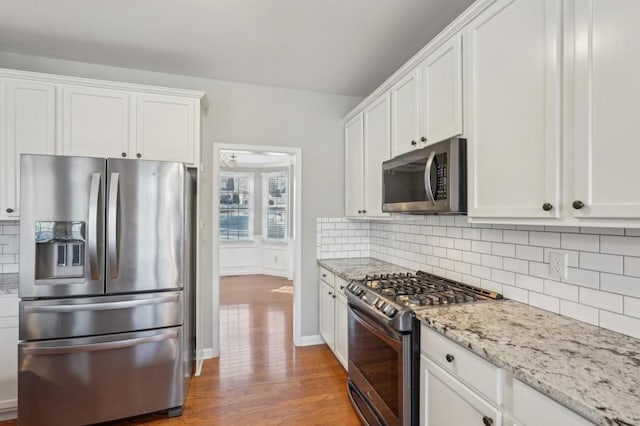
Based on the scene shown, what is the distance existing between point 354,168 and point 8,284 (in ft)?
9.58

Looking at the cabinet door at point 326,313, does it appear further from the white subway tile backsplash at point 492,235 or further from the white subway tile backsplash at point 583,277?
the white subway tile backsplash at point 583,277

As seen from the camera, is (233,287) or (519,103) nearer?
(519,103)

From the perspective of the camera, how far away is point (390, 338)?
1704 mm

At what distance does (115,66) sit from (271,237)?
4744 mm

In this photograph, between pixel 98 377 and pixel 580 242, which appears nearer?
pixel 580 242

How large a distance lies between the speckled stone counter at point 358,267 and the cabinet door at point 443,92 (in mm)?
1198

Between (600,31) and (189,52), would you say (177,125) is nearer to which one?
(189,52)

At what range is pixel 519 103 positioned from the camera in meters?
1.32

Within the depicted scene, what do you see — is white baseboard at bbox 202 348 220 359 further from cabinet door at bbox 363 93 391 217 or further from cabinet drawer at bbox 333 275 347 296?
cabinet door at bbox 363 93 391 217

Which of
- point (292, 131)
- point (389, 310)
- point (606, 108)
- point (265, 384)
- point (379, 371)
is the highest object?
point (292, 131)

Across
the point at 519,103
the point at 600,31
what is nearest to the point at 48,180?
the point at 519,103

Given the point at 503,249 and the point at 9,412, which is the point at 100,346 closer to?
the point at 9,412

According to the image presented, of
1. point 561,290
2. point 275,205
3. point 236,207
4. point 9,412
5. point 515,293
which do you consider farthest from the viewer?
point 236,207

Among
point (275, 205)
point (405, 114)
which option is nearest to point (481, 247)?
point (405, 114)
